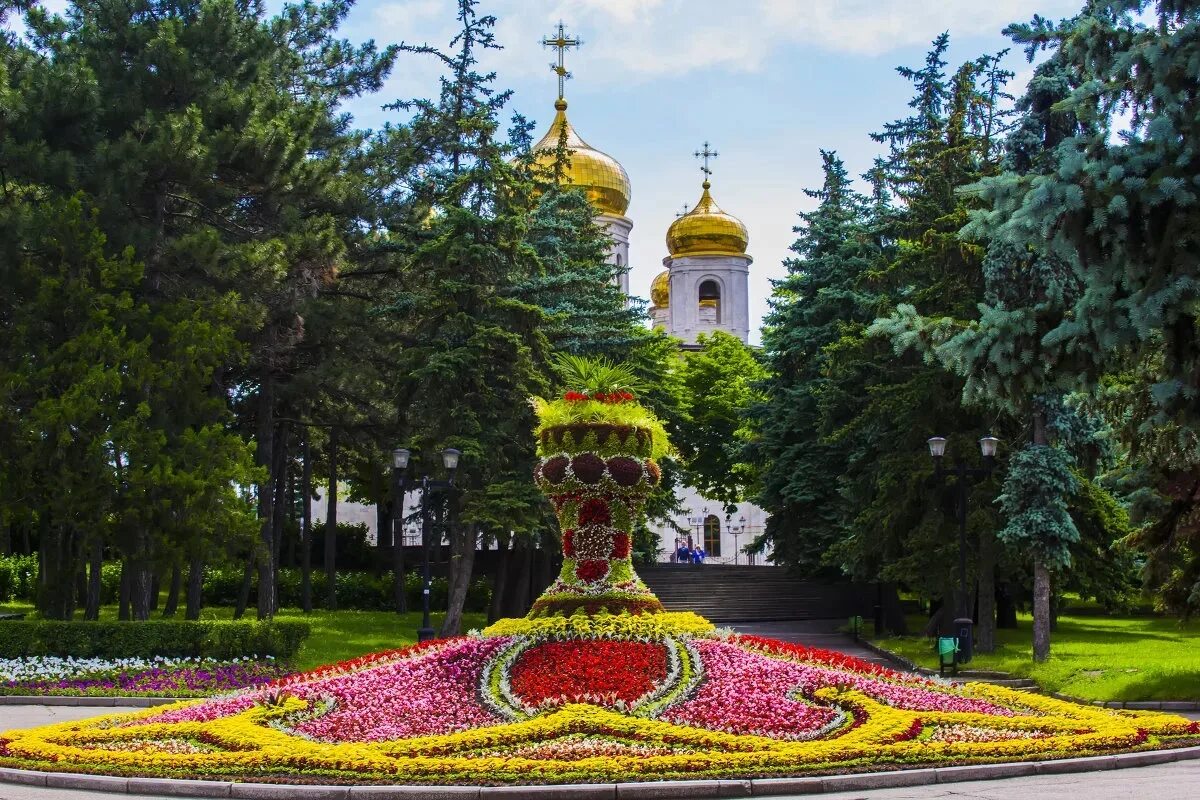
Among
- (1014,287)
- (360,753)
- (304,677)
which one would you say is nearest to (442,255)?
(1014,287)

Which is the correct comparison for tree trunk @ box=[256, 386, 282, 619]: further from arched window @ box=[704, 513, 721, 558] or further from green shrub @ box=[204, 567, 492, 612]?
arched window @ box=[704, 513, 721, 558]

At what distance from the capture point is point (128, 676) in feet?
72.5

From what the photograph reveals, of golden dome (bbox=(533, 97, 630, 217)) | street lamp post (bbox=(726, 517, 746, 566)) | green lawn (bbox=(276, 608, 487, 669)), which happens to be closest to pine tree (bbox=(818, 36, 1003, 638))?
green lawn (bbox=(276, 608, 487, 669))

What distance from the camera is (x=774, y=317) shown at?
132 ft

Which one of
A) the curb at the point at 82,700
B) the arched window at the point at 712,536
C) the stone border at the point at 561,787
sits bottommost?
the curb at the point at 82,700

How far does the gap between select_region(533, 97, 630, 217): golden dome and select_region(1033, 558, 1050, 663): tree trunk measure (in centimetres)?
4033

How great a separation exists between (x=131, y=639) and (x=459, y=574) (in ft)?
26.2

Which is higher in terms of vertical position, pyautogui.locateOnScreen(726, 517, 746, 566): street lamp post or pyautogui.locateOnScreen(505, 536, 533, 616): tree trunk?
pyautogui.locateOnScreen(726, 517, 746, 566): street lamp post

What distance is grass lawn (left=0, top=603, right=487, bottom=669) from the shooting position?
1093 inches

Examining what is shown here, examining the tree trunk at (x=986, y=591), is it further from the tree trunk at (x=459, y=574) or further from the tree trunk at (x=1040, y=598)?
the tree trunk at (x=459, y=574)

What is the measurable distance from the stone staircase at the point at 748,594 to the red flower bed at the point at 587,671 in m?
26.4

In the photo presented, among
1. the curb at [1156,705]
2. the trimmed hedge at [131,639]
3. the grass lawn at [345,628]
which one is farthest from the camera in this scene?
the grass lawn at [345,628]

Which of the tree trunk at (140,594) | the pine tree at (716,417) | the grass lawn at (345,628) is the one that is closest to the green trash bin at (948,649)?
the grass lawn at (345,628)

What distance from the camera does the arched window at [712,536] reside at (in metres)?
61.7
